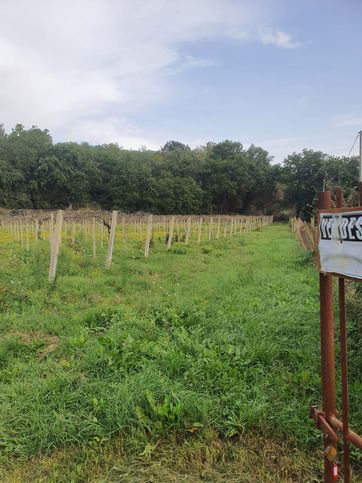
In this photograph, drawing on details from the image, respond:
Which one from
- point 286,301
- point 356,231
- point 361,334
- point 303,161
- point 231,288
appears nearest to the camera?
point 356,231

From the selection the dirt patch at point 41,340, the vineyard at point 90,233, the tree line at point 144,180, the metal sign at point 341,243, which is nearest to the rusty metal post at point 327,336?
the metal sign at point 341,243

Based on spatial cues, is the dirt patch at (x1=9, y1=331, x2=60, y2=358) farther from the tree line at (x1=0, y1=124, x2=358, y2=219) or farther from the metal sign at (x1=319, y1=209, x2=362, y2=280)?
the tree line at (x1=0, y1=124, x2=358, y2=219)

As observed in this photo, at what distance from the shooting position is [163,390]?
333 centimetres

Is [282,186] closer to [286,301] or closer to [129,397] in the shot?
[286,301]

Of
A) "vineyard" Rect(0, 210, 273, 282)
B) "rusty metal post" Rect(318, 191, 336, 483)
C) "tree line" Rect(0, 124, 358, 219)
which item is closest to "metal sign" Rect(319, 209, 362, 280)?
"rusty metal post" Rect(318, 191, 336, 483)

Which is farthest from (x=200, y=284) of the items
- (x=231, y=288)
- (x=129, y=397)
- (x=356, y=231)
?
(x=356, y=231)

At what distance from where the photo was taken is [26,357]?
4.39 metres

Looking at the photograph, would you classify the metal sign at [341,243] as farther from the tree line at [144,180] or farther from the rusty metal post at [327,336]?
the tree line at [144,180]

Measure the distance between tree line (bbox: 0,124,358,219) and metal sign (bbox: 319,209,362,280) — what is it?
45721 mm

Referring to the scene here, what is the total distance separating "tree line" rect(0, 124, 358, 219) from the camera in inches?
1978

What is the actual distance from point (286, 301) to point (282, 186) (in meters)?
55.7

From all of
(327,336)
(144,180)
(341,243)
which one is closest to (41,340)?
(327,336)

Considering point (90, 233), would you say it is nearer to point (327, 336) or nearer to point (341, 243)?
point (327, 336)

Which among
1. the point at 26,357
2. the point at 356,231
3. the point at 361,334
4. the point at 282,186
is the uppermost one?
the point at 282,186
